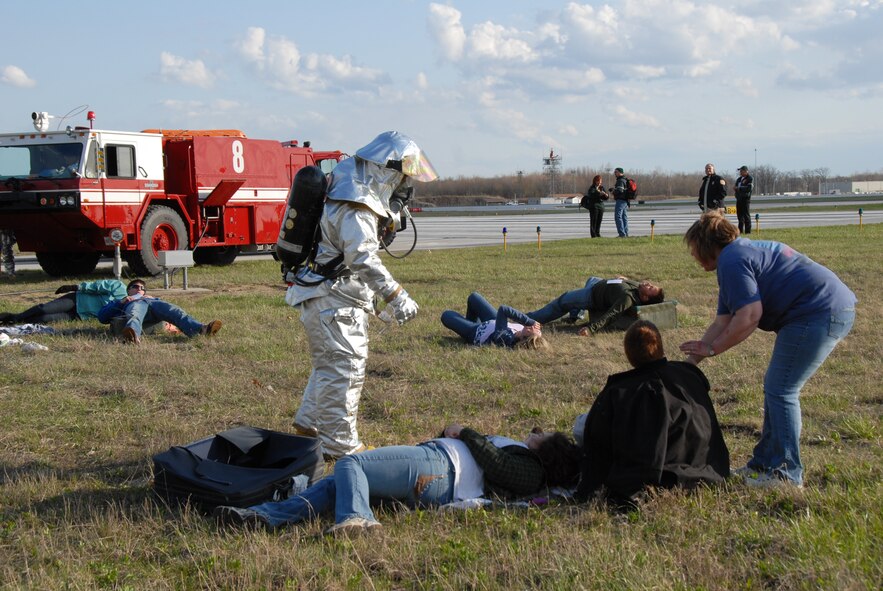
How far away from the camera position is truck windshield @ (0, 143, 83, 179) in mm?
15711

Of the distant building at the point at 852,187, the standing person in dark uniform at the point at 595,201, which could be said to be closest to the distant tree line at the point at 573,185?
the distant building at the point at 852,187

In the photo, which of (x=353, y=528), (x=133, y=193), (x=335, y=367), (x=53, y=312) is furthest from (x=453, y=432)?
(x=133, y=193)

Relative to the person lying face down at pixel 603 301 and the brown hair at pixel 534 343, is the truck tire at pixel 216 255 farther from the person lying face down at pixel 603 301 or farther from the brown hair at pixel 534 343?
the brown hair at pixel 534 343

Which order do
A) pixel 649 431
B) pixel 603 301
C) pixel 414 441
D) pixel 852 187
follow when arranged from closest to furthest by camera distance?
pixel 649 431 → pixel 414 441 → pixel 603 301 → pixel 852 187

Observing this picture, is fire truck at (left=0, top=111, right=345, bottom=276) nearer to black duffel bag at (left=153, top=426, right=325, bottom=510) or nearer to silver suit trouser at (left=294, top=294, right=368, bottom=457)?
silver suit trouser at (left=294, top=294, right=368, bottom=457)

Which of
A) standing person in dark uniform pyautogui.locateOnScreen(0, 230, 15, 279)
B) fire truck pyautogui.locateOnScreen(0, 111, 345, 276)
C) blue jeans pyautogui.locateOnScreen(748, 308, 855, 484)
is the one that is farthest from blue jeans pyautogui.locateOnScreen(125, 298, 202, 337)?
standing person in dark uniform pyautogui.locateOnScreen(0, 230, 15, 279)

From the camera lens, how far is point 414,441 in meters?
6.10

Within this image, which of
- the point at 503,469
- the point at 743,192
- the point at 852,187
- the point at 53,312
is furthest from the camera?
the point at 852,187

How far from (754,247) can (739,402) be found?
7.97 feet

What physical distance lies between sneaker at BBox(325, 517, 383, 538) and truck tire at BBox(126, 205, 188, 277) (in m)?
12.8

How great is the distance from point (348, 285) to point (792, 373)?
101 inches

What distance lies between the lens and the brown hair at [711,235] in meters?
4.88

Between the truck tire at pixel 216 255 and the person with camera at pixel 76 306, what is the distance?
844 cm

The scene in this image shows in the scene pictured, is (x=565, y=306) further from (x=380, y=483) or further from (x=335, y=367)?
(x=380, y=483)
